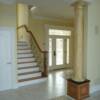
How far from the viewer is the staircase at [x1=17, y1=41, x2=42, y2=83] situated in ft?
20.9

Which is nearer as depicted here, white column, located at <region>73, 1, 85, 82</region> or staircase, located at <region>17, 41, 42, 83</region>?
white column, located at <region>73, 1, 85, 82</region>

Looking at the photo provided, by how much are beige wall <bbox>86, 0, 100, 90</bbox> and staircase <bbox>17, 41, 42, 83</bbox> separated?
97.1 inches

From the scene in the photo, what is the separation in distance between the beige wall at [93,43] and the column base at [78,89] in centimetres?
48

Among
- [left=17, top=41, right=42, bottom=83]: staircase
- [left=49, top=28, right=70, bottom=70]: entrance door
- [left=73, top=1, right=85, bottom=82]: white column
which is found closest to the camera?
[left=73, top=1, right=85, bottom=82]: white column

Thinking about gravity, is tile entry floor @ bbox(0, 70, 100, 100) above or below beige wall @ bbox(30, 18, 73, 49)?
below

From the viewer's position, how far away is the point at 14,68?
5535mm

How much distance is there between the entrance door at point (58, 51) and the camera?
923cm

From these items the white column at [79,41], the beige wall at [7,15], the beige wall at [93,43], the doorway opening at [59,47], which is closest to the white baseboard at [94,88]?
the beige wall at [93,43]

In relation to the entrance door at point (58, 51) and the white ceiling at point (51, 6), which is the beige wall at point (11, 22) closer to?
the white ceiling at point (51, 6)

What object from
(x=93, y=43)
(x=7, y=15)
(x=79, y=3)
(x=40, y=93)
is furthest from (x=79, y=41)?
(x=7, y=15)

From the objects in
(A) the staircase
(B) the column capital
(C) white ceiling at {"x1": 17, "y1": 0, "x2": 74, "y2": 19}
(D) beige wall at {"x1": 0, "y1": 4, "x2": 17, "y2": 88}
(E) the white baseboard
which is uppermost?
(C) white ceiling at {"x1": 17, "y1": 0, "x2": 74, "y2": 19}

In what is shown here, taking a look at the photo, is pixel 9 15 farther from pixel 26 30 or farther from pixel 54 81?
pixel 54 81

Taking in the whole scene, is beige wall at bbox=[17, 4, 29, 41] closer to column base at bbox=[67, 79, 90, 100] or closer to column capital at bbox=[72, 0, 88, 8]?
column capital at bbox=[72, 0, 88, 8]

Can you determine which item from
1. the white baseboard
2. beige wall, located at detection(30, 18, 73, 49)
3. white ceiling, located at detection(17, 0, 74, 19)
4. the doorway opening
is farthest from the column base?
the doorway opening
